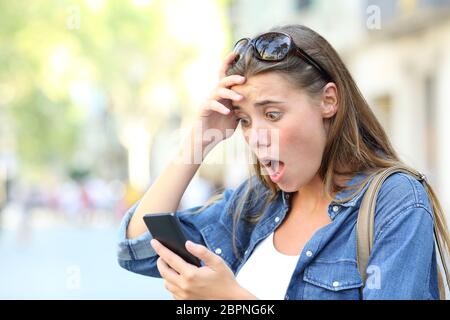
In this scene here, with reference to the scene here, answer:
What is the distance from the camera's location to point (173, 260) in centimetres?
199

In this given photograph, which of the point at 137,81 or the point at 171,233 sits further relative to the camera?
the point at 137,81

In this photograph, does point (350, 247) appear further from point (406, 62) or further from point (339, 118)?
point (406, 62)

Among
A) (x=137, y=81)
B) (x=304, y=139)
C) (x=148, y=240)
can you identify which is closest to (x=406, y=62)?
(x=137, y=81)

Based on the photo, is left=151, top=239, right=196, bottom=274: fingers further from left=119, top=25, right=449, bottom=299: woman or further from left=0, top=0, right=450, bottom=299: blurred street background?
left=0, top=0, right=450, bottom=299: blurred street background

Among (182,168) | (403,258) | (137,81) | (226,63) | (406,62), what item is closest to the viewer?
(403,258)

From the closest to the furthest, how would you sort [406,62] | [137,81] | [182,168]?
[182,168]
[406,62]
[137,81]

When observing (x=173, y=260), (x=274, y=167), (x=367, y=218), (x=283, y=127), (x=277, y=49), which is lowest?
(x=173, y=260)

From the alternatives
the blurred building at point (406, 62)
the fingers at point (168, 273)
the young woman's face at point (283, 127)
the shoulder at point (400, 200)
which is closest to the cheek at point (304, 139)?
the young woman's face at point (283, 127)

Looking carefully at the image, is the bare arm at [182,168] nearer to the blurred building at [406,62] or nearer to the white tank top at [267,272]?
the white tank top at [267,272]

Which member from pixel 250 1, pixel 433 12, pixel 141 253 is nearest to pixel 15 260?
pixel 433 12

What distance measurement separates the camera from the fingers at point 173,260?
195 cm

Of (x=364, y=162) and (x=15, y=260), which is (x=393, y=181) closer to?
(x=364, y=162)

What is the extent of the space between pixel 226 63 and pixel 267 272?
647mm
